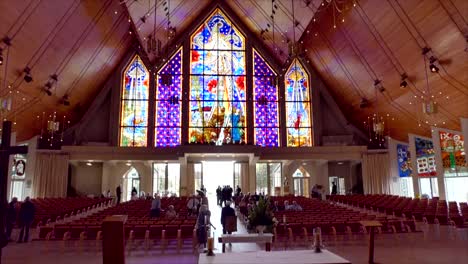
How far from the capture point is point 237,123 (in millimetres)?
25750

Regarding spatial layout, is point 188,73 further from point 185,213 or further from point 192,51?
point 185,213

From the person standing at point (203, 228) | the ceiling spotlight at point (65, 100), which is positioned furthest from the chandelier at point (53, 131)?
the person standing at point (203, 228)

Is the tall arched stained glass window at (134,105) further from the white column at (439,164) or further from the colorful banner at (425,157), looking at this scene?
the white column at (439,164)

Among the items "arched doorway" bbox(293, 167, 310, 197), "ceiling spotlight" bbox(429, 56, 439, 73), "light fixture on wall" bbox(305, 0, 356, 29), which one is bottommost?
"arched doorway" bbox(293, 167, 310, 197)

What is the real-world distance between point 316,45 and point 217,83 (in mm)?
7659

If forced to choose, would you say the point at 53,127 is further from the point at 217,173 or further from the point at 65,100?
the point at 217,173

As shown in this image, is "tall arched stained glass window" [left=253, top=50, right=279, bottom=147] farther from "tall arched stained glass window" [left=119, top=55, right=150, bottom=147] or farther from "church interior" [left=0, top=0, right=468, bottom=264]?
"tall arched stained glass window" [left=119, top=55, right=150, bottom=147]

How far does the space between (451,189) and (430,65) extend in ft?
28.9

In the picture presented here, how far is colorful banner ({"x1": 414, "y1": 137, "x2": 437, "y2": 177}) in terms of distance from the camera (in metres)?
21.0

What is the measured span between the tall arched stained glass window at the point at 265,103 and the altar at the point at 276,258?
2093cm

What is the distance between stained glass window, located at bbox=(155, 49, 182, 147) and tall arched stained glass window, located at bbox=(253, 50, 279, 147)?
564 centimetres

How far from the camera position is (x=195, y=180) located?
25.0m

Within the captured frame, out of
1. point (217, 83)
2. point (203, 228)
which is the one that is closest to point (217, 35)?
point (217, 83)

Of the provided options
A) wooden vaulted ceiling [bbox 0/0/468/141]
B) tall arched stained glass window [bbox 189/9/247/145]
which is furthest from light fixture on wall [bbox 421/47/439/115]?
tall arched stained glass window [bbox 189/9/247/145]
